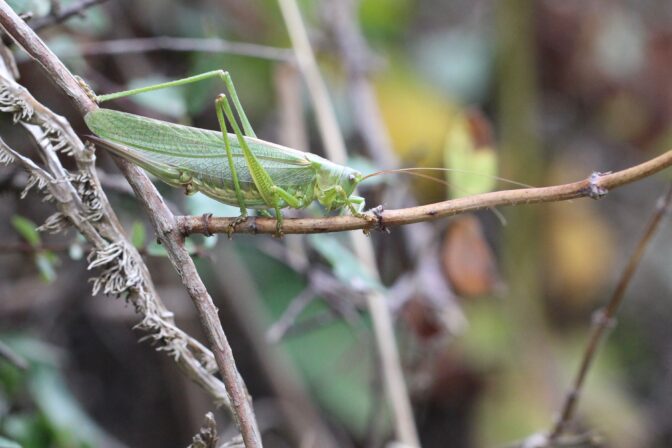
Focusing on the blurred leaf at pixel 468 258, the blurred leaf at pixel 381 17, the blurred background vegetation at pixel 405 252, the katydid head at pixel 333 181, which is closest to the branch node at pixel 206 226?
the katydid head at pixel 333 181

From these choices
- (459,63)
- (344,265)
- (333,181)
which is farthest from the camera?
(459,63)

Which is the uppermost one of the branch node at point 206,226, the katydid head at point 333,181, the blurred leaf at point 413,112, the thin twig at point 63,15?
the blurred leaf at point 413,112

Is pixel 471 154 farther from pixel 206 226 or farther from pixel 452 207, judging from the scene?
pixel 206 226

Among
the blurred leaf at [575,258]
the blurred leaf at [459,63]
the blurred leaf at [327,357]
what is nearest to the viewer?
the blurred leaf at [327,357]

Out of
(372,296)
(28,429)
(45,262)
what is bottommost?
(28,429)

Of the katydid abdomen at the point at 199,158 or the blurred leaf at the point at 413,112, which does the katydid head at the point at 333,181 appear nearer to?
the katydid abdomen at the point at 199,158

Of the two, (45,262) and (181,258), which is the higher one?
(45,262)

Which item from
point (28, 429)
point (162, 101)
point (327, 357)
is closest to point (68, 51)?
point (162, 101)
